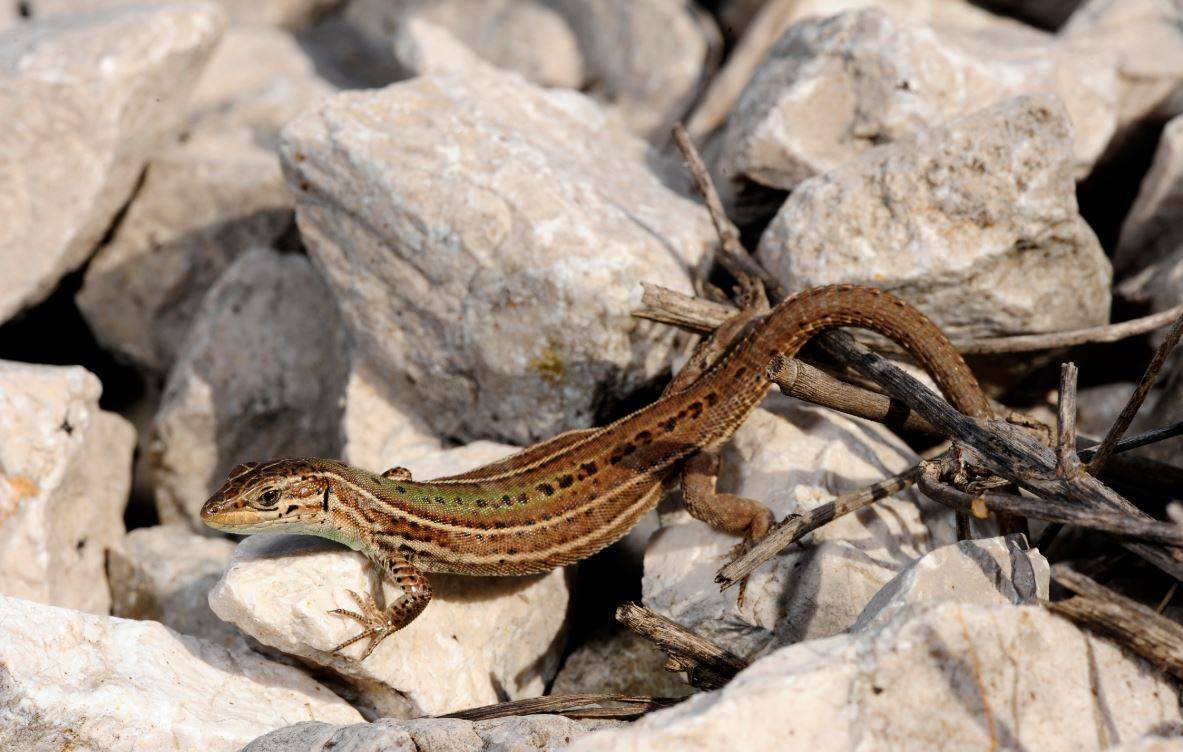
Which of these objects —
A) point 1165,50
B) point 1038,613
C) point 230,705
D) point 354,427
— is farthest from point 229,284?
point 1165,50

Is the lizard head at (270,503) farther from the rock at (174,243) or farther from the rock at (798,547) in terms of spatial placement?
the rock at (174,243)

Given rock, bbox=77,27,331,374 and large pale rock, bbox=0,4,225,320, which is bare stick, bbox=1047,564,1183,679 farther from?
large pale rock, bbox=0,4,225,320

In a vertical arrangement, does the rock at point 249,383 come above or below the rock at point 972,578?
below

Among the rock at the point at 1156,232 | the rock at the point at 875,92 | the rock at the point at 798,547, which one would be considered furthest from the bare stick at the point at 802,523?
the rock at the point at 1156,232

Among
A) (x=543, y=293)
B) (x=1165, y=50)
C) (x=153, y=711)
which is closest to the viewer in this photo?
(x=153, y=711)

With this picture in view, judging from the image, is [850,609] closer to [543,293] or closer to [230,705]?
[543,293]
